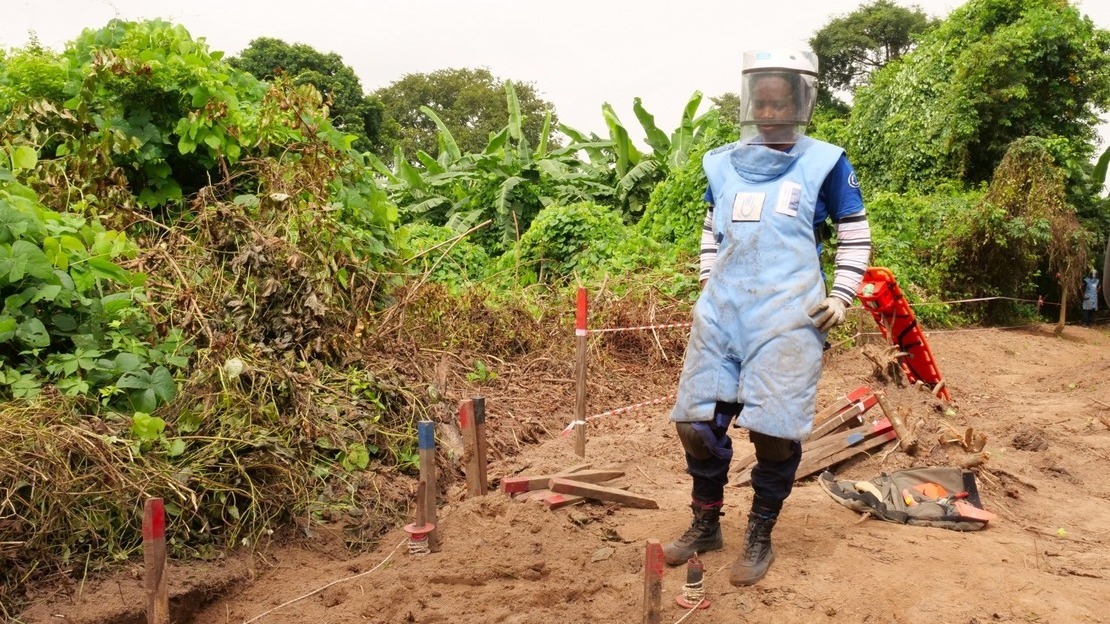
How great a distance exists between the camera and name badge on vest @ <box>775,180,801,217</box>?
11.0 ft

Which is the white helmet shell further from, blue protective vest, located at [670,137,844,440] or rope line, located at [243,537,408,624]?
rope line, located at [243,537,408,624]

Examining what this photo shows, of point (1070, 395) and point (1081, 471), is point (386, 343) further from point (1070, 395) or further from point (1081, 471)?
point (1070, 395)

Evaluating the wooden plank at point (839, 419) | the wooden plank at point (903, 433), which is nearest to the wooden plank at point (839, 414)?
the wooden plank at point (839, 419)

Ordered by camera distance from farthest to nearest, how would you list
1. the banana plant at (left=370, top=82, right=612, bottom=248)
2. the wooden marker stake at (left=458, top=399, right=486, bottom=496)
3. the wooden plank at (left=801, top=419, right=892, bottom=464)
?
the banana plant at (left=370, top=82, right=612, bottom=248) → the wooden plank at (left=801, top=419, right=892, bottom=464) → the wooden marker stake at (left=458, top=399, right=486, bottom=496)

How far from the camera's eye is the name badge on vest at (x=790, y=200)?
3342 millimetres

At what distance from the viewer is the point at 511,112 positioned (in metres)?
16.1

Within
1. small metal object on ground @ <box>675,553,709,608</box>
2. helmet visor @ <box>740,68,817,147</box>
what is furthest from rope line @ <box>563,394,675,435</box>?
helmet visor @ <box>740,68,817,147</box>

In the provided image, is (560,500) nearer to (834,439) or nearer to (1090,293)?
(834,439)

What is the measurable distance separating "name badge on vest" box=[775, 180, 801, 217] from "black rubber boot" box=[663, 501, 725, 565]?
1.19 metres

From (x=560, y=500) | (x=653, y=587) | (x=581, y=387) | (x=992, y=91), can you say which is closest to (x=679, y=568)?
(x=653, y=587)

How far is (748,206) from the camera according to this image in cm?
340

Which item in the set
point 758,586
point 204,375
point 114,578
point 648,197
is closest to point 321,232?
point 204,375

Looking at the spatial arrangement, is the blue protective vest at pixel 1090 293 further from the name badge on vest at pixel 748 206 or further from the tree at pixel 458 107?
the tree at pixel 458 107

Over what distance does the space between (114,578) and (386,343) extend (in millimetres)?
2539
